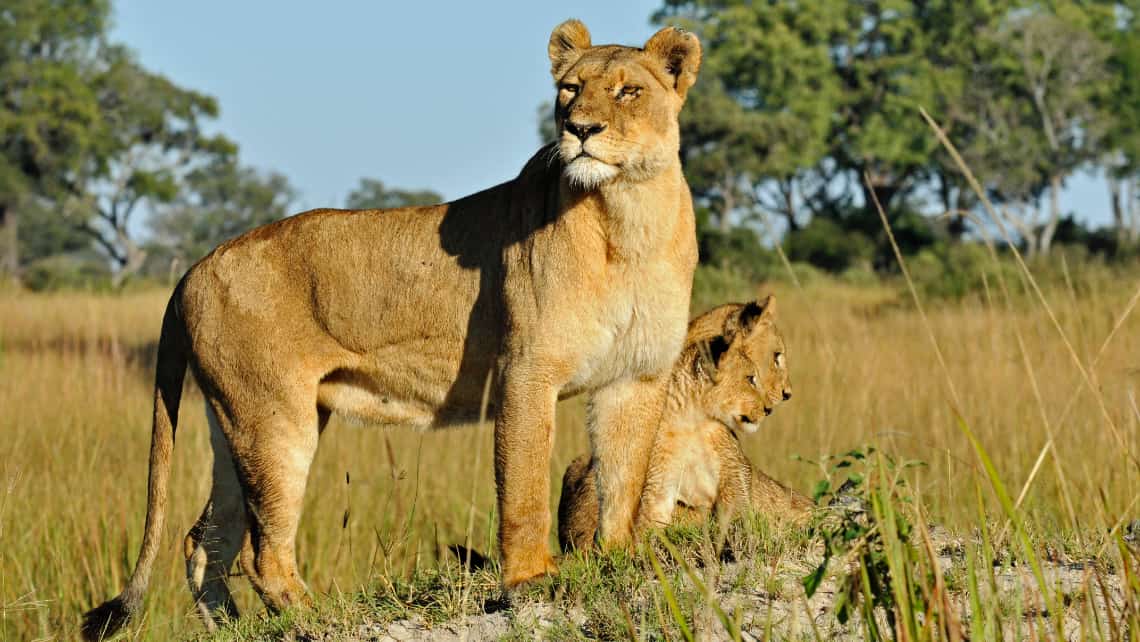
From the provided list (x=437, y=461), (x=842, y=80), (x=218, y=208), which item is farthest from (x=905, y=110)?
(x=437, y=461)

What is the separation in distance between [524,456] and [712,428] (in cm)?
113

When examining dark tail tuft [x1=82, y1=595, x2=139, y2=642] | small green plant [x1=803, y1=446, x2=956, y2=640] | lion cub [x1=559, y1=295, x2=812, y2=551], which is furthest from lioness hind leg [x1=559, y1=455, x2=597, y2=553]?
small green plant [x1=803, y1=446, x2=956, y2=640]

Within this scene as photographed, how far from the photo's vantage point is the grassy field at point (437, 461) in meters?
4.84

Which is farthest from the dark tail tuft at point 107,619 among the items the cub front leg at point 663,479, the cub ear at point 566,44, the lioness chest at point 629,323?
the cub ear at point 566,44

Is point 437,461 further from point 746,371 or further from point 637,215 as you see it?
point 637,215

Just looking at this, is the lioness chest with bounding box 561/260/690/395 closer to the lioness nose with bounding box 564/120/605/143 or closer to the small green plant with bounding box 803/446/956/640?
the lioness nose with bounding box 564/120/605/143

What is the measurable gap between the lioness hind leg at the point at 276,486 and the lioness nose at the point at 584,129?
1430 millimetres

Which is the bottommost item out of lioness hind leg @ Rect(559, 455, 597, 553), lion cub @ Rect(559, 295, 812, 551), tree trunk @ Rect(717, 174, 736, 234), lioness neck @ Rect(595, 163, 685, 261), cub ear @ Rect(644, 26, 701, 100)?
lioness hind leg @ Rect(559, 455, 597, 553)

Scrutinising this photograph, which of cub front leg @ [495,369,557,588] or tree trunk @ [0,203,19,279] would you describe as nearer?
cub front leg @ [495,369,557,588]

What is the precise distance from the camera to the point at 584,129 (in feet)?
12.4

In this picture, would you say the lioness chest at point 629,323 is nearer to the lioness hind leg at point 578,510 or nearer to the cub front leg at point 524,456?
the cub front leg at point 524,456

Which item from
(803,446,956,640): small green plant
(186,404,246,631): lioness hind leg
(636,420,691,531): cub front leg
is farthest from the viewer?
(186,404,246,631): lioness hind leg

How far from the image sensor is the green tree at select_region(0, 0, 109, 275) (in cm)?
3697

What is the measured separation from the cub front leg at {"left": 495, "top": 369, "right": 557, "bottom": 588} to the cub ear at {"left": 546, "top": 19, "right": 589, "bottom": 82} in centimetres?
102
